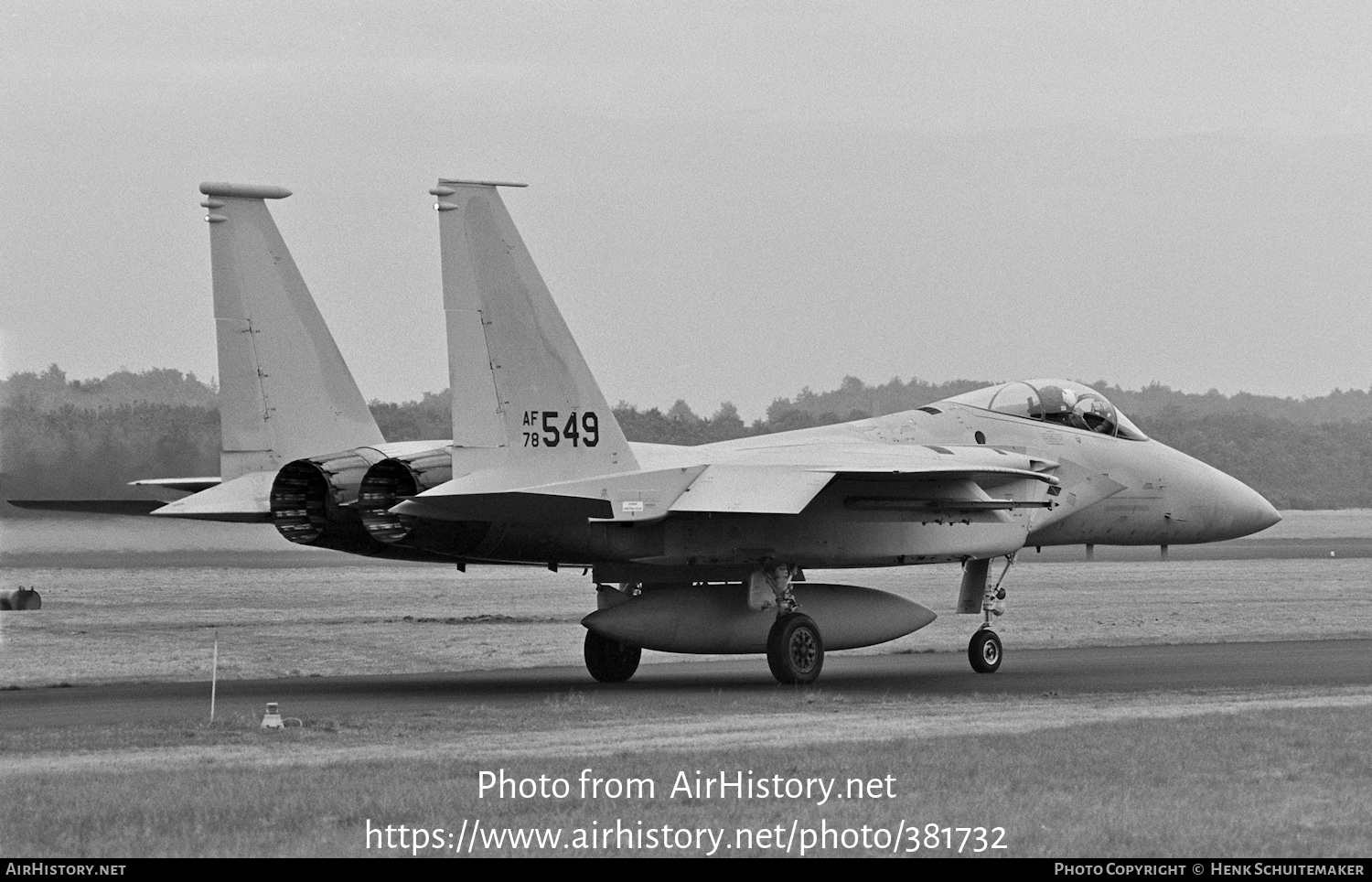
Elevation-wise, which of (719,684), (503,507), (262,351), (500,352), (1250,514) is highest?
(262,351)

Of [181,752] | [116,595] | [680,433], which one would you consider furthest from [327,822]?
[680,433]

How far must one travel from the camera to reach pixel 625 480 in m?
17.6

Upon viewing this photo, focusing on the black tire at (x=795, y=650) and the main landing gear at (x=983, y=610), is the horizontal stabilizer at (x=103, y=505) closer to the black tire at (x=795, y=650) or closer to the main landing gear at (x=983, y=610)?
the black tire at (x=795, y=650)

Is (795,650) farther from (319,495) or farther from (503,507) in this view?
(319,495)

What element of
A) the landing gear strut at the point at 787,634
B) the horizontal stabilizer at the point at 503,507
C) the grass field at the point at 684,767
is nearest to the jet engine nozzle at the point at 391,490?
the horizontal stabilizer at the point at 503,507

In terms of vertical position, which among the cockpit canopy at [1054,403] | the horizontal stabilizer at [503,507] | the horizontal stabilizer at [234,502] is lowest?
the horizontal stabilizer at [503,507]

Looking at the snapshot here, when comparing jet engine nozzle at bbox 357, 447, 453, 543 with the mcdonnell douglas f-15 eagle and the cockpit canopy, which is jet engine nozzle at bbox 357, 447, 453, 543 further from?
the cockpit canopy

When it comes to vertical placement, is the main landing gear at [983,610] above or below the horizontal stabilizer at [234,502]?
below

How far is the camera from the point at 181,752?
1266 centimetres

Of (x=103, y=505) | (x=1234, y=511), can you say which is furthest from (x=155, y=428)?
(x=1234, y=511)

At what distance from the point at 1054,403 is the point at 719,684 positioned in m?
5.61

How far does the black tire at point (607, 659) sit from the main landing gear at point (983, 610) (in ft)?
13.1

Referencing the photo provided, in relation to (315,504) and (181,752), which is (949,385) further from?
(181,752)

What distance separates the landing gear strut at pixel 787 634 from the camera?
18.8 metres
